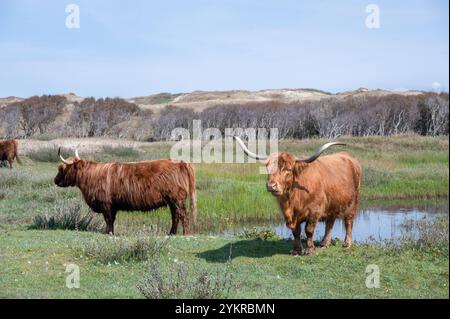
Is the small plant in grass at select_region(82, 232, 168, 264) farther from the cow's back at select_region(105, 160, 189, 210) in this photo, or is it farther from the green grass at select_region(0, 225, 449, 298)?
the cow's back at select_region(105, 160, 189, 210)

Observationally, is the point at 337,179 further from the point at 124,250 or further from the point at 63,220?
the point at 63,220

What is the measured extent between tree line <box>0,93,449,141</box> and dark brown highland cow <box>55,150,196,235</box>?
32.3m

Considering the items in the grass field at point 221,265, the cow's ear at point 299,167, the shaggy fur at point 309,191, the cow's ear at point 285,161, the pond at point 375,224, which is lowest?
the pond at point 375,224

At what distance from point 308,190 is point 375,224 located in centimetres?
748

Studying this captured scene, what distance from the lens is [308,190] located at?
8.06 metres

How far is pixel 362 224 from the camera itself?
15.1 m

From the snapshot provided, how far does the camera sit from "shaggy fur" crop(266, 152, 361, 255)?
25.9ft

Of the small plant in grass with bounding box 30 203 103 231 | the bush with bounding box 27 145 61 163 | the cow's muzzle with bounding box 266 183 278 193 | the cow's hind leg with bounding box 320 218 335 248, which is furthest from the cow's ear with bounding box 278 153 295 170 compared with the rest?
the bush with bounding box 27 145 61 163

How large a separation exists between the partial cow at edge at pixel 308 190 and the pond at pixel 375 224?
361 cm

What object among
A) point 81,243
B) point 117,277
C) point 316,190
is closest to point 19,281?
point 117,277

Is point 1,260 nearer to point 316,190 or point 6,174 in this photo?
point 316,190

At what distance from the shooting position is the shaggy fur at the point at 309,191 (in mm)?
7895

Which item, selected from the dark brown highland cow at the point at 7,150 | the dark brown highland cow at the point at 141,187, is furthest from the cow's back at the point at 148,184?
the dark brown highland cow at the point at 7,150

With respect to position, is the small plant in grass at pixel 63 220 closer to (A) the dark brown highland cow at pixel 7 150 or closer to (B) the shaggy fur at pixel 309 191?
(B) the shaggy fur at pixel 309 191
